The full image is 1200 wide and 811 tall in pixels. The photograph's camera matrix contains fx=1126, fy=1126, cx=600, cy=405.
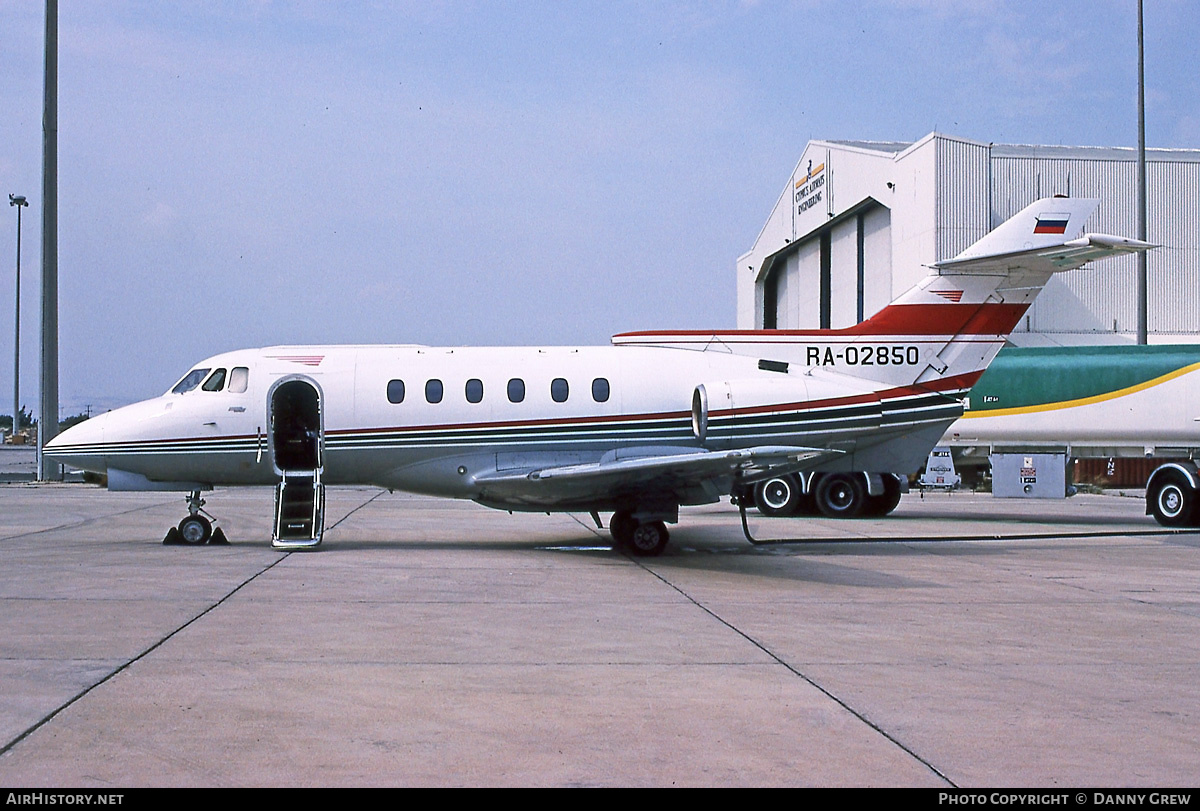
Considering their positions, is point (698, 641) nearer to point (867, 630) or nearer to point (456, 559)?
point (867, 630)

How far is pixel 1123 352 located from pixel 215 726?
73.9 ft

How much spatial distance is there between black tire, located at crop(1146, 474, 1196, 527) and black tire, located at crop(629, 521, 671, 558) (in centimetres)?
1157

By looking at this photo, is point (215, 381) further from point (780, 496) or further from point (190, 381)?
point (780, 496)

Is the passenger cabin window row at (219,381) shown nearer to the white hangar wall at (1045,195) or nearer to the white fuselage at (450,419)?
the white fuselage at (450,419)

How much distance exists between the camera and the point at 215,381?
16781 mm

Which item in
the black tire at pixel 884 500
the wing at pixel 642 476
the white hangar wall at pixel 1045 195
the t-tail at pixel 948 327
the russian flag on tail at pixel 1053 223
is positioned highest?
the white hangar wall at pixel 1045 195

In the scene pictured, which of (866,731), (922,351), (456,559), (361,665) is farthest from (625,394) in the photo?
(866,731)

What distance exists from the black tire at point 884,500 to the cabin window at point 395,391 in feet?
38.1

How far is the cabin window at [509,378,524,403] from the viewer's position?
16.5m

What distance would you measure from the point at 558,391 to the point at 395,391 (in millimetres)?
2393

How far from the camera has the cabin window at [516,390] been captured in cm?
1655

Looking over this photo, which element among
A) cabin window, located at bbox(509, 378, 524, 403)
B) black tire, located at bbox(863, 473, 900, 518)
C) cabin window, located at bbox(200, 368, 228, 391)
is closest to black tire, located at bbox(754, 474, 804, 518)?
black tire, located at bbox(863, 473, 900, 518)

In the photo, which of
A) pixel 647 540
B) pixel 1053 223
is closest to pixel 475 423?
pixel 647 540

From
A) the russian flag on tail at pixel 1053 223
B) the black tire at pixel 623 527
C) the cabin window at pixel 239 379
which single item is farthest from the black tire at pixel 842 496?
the cabin window at pixel 239 379
